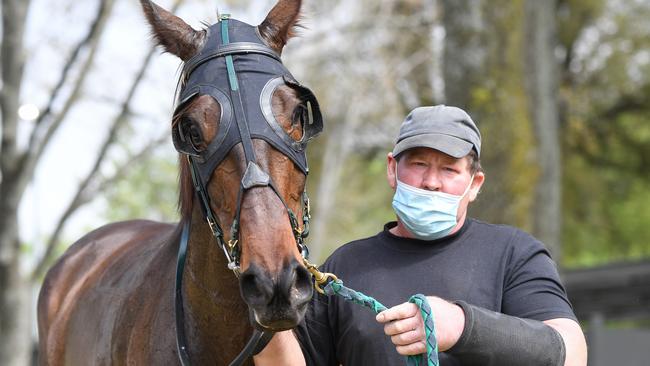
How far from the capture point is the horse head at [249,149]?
2.87 meters

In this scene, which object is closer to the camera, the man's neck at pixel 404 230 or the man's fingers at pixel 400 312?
the man's fingers at pixel 400 312

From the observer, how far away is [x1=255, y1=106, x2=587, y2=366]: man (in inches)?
130

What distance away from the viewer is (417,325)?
9.52 feet

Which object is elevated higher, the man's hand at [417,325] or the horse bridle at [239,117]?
the horse bridle at [239,117]

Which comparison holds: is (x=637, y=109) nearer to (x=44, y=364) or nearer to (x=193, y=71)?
(x=44, y=364)

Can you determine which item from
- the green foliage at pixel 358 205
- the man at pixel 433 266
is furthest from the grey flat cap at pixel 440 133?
the green foliage at pixel 358 205

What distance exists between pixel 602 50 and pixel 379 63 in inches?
201

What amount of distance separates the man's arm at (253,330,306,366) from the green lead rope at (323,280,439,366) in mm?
205

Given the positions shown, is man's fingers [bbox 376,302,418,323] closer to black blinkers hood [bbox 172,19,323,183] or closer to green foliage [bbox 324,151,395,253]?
black blinkers hood [bbox 172,19,323,183]

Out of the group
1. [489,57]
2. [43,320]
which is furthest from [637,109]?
[43,320]

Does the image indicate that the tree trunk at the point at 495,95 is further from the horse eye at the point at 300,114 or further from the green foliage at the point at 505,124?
the horse eye at the point at 300,114

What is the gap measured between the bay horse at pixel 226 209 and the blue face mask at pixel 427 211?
1.22 ft

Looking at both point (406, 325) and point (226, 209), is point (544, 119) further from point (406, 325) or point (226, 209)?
point (406, 325)

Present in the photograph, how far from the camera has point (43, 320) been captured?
600cm
